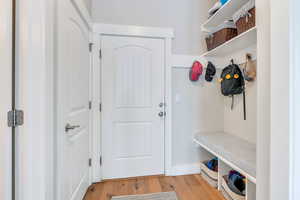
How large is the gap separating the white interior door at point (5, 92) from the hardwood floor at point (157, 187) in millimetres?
1206

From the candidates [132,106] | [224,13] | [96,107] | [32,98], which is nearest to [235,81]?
[224,13]

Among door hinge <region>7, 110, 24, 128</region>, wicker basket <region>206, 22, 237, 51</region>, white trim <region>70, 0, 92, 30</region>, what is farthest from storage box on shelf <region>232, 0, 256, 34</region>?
door hinge <region>7, 110, 24, 128</region>

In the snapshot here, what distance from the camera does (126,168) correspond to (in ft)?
7.51

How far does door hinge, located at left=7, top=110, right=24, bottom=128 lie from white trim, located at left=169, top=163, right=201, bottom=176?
78.1 inches

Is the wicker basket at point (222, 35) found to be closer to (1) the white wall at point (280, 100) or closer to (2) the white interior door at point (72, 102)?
(1) the white wall at point (280, 100)

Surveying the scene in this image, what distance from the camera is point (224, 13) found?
1.98m

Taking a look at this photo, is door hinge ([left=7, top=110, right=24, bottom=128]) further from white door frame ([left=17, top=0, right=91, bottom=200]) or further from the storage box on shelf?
the storage box on shelf

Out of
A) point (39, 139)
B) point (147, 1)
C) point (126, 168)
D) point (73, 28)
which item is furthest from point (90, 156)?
point (147, 1)

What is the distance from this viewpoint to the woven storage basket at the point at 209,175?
2.07 meters

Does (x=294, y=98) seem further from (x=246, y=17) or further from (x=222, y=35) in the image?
(x=222, y=35)

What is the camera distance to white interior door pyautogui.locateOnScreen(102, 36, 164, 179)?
2.24m

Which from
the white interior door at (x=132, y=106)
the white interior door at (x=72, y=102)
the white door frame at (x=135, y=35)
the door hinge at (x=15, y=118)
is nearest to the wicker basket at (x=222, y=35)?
the white door frame at (x=135, y=35)

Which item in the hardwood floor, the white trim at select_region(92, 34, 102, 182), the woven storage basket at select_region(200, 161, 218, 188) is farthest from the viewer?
the white trim at select_region(92, 34, 102, 182)

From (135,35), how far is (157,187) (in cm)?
204
